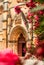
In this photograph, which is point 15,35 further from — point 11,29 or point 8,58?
point 8,58

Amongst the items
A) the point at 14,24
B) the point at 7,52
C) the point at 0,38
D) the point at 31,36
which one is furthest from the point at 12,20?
the point at 7,52

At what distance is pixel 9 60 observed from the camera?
3.59 feet

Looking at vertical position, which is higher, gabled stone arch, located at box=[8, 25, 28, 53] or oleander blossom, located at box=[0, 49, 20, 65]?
oleander blossom, located at box=[0, 49, 20, 65]

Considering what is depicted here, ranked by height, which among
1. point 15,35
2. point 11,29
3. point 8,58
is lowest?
point 15,35

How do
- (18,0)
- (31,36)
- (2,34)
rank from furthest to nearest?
1. (2,34)
2. (18,0)
3. (31,36)

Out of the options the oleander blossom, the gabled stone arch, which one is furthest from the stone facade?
the oleander blossom

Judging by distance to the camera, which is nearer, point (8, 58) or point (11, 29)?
point (8, 58)

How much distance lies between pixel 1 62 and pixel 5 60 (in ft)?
0.05

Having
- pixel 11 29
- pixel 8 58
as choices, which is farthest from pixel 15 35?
pixel 8 58

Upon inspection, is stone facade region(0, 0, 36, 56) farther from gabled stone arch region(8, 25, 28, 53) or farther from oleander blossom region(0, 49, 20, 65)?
oleander blossom region(0, 49, 20, 65)

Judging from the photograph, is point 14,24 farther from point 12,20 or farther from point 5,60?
point 5,60

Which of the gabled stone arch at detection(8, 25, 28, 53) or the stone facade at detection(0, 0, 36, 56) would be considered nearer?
the stone facade at detection(0, 0, 36, 56)

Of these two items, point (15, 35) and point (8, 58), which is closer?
point (8, 58)

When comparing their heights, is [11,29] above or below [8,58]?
below
